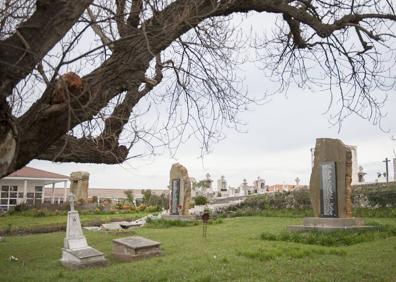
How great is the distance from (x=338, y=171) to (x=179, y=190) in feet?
32.3

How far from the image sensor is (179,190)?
2339cm

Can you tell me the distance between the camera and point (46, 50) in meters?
3.47

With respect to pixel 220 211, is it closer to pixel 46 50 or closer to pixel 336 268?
pixel 336 268

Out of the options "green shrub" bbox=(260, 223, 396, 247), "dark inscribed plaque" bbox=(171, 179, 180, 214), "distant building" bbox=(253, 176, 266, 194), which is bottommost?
"green shrub" bbox=(260, 223, 396, 247)

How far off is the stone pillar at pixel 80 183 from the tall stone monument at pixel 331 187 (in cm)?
2164

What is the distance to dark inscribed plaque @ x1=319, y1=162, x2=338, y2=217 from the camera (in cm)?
1505

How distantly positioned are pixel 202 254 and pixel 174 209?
12.7 meters

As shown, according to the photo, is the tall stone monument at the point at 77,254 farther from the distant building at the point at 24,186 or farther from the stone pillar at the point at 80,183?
the distant building at the point at 24,186

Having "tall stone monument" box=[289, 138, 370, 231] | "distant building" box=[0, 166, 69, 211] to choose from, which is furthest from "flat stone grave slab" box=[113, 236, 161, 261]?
"distant building" box=[0, 166, 69, 211]

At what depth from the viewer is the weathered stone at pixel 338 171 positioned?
14.8 metres

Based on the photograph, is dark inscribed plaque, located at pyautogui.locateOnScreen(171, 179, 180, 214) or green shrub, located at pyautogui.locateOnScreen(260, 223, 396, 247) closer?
green shrub, located at pyautogui.locateOnScreen(260, 223, 396, 247)

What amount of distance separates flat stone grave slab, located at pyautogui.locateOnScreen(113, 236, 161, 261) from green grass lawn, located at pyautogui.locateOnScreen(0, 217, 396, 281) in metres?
0.23

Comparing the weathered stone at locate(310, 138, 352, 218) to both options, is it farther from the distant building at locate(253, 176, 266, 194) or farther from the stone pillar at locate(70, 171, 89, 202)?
the distant building at locate(253, 176, 266, 194)

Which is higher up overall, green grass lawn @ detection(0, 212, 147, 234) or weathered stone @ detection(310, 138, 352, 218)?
weathered stone @ detection(310, 138, 352, 218)
